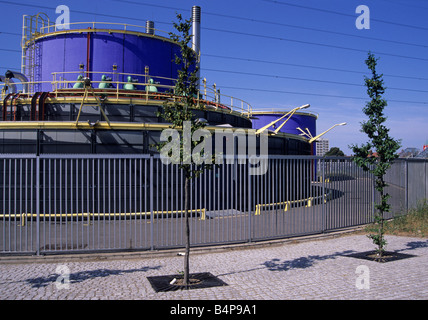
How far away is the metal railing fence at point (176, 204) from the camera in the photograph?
382 inches

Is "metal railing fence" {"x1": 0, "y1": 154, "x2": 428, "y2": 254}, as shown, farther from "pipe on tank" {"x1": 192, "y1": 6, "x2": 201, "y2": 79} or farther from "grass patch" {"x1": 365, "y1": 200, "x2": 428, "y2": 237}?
"pipe on tank" {"x1": 192, "y1": 6, "x2": 201, "y2": 79}

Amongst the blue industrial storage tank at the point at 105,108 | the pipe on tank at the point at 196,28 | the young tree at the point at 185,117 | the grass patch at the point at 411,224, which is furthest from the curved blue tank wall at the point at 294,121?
the young tree at the point at 185,117

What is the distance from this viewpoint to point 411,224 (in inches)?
541

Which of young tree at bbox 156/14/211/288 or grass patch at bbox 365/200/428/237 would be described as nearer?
young tree at bbox 156/14/211/288

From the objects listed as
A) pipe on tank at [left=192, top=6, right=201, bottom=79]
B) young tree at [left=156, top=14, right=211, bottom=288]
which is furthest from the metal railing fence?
pipe on tank at [left=192, top=6, right=201, bottom=79]

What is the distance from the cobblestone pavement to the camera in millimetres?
6582

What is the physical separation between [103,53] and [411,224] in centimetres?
2100

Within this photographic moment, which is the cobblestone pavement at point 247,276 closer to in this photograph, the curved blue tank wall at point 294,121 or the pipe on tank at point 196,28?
the pipe on tank at point 196,28

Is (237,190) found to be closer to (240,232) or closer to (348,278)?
(240,232)

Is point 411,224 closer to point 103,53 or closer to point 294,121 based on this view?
point 103,53

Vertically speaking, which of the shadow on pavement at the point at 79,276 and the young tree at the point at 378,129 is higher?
the young tree at the point at 378,129

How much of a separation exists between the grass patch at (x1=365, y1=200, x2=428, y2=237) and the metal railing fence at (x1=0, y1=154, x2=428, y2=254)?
1.00 metres

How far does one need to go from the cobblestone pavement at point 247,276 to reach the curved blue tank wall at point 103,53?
1754cm
